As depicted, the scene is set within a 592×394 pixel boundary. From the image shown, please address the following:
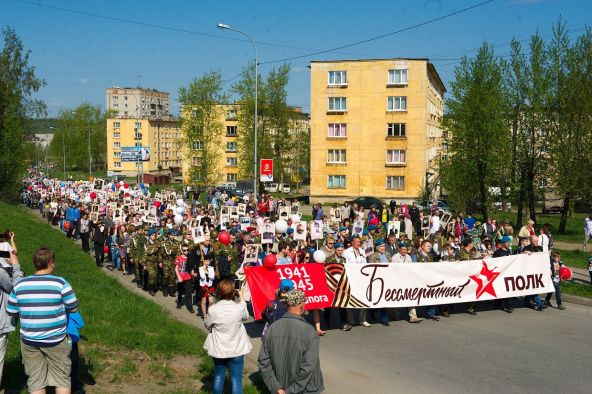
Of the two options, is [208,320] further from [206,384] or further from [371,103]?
[371,103]

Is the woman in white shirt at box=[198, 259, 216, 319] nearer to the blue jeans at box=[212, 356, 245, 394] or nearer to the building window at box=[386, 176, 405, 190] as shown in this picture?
the blue jeans at box=[212, 356, 245, 394]

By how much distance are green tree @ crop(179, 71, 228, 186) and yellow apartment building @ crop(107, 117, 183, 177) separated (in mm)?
53541

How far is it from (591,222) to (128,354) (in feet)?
70.3

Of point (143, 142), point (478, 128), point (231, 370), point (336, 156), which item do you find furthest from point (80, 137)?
point (231, 370)

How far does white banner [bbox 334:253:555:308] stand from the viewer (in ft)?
41.3

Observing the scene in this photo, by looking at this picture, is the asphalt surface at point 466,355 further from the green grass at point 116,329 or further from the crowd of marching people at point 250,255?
the green grass at point 116,329

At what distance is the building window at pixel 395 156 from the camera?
53688mm

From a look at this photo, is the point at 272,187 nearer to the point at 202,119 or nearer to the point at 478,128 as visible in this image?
the point at 202,119

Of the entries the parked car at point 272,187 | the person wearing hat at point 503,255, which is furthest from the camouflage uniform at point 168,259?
the parked car at point 272,187

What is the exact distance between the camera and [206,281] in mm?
13594

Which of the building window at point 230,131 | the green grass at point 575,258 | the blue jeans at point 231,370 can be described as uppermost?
the building window at point 230,131

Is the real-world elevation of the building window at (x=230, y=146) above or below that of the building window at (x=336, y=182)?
above

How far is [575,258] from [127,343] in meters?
17.8

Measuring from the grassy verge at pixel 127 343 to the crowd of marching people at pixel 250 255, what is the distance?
1.04 meters
